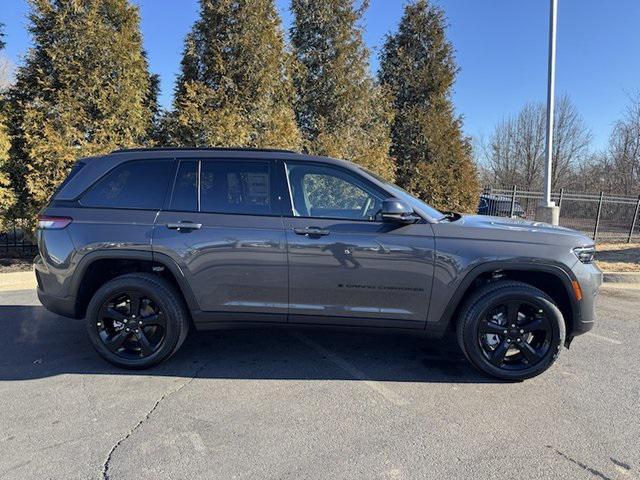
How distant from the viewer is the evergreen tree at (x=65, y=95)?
25.7 ft

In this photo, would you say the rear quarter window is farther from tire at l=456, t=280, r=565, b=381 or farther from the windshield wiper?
tire at l=456, t=280, r=565, b=381

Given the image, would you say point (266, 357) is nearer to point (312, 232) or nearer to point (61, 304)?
point (312, 232)

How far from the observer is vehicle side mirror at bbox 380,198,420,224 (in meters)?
3.49

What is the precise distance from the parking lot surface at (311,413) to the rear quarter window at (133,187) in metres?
1.42

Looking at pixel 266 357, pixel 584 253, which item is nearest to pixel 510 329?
pixel 584 253

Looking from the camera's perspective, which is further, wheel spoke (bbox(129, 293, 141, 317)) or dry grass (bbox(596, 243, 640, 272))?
dry grass (bbox(596, 243, 640, 272))

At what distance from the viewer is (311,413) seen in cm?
320

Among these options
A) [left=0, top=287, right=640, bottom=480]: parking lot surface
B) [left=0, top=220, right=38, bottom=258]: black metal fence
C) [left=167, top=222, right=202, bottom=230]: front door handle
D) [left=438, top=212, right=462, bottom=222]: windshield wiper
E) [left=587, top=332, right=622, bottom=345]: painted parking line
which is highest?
[left=438, top=212, right=462, bottom=222]: windshield wiper

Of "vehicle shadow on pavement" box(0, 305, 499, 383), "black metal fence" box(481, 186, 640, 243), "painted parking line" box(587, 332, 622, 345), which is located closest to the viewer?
"vehicle shadow on pavement" box(0, 305, 499, 383)

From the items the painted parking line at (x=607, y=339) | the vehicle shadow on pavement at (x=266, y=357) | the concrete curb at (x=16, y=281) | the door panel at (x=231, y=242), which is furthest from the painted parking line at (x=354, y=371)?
the concrete curb at (x=16, y=281)

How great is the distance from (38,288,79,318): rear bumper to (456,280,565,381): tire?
10.7 ft

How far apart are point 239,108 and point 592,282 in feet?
23.5

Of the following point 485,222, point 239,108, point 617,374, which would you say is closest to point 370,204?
point 485,222

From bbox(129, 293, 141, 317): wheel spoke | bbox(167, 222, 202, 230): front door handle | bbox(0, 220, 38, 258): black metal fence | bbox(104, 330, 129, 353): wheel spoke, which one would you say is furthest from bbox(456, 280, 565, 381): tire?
bbox(0, 220, 38, 258): black metal fence
